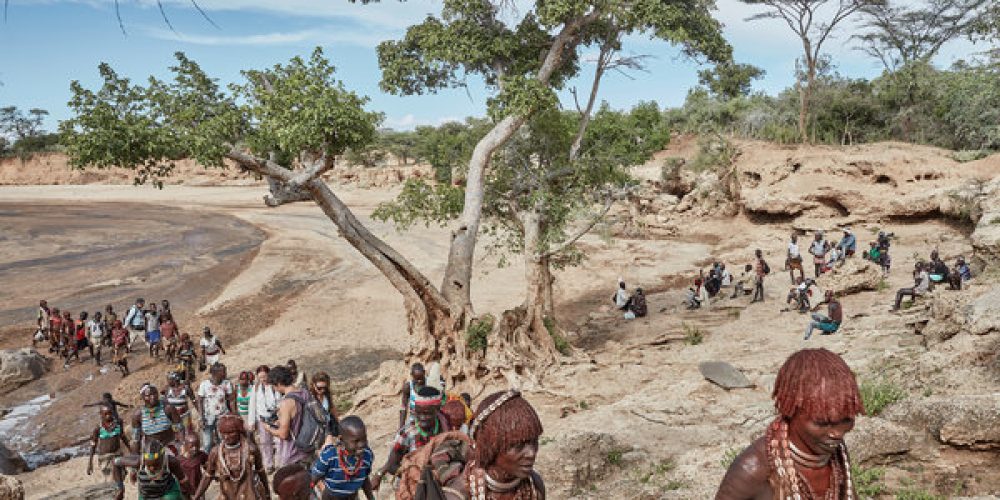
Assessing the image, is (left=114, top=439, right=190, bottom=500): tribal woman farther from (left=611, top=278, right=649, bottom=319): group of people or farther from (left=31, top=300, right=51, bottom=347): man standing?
(left=31, top=300, right=51, bottom=347): man standing

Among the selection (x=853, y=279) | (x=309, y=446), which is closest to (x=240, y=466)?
(x=309, y=446)

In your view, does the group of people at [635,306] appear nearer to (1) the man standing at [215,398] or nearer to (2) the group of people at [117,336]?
(2) the group of people at [117,336]

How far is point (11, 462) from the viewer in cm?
1051

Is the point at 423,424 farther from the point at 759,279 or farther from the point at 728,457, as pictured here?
the point at 759,279

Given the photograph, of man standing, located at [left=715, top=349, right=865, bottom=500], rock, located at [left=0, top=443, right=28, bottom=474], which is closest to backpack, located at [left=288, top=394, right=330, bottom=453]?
man standing, located at [left=715, top=349, right=865, bottom=500]

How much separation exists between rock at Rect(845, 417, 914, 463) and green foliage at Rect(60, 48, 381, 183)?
708 centimetres

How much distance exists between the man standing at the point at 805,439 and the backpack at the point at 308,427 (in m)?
4.50

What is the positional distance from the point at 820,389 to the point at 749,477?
0.46 m

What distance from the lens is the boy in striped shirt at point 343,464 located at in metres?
4.74

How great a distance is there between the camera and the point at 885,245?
677 inches

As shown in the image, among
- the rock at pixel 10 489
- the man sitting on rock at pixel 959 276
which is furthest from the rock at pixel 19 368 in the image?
the man sitting on rock at pixel 959 276

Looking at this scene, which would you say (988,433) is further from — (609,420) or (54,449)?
(54,449)

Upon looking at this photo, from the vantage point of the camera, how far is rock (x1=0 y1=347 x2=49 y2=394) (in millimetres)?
14844

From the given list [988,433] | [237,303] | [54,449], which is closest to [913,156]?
[988,433]
